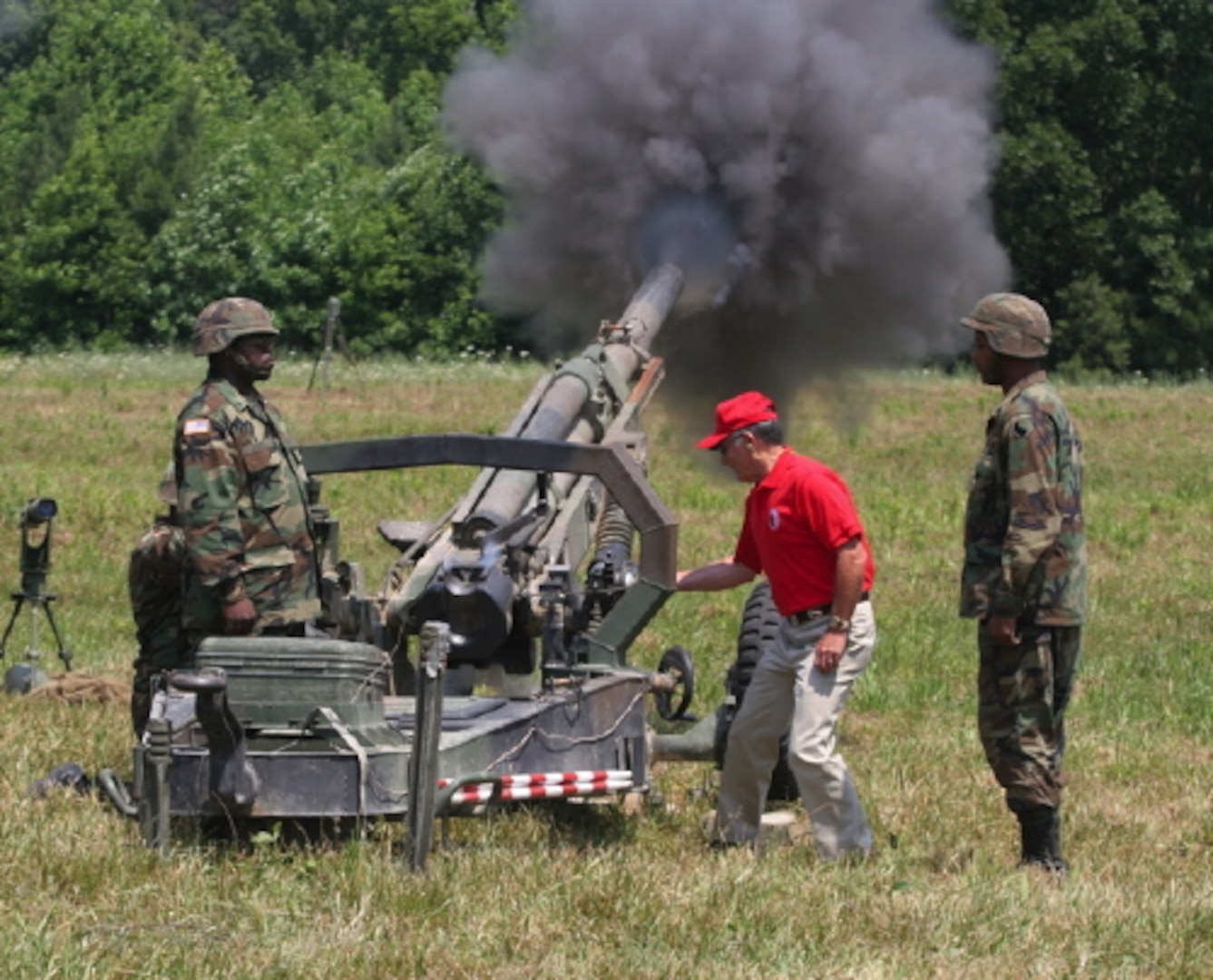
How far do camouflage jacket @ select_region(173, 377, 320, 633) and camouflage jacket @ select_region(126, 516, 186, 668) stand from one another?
377mm

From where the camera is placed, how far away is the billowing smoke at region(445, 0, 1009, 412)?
14445 millimetres

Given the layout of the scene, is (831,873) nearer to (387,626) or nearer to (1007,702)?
(1007,702)

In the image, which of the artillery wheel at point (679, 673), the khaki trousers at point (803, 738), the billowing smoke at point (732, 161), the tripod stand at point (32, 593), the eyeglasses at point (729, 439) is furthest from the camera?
the billowing smoke at point (732, 161)

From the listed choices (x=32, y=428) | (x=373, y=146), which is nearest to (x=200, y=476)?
(x=32, y=428)

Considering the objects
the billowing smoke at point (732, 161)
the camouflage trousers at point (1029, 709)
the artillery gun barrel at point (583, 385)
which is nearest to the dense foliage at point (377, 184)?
the billowing smoke at point (732, 161)

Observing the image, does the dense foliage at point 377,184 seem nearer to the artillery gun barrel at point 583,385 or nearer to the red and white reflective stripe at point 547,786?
the artillery gun barrel at point 583,385

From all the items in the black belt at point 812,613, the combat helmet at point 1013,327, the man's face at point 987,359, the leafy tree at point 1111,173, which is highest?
the leafy tree at point 1111,173

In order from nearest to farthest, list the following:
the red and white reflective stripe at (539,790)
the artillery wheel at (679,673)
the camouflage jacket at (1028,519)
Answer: the red and white reflective stripe at (539,790)
the camouflage jacket at (1028,519)
the artillery wheel at (679,673)

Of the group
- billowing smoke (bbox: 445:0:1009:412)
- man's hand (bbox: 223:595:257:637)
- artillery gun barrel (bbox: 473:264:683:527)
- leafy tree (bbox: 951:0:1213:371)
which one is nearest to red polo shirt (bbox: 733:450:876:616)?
man's hand (bbox: 223:595:257:637)

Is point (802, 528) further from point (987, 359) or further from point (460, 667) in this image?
point (460, 667)

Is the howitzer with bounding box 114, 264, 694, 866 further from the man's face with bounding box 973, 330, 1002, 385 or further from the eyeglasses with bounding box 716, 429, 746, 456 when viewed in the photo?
the man's face with bounding box 973, 330, 1002, 385

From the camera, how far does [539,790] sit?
7266 mm

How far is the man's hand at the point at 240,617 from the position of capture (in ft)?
25.4

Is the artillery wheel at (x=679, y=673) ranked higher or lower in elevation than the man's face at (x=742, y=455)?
lower
